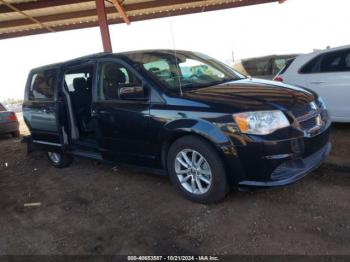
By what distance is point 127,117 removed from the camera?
448 centimetres

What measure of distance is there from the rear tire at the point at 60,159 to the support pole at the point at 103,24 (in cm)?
355

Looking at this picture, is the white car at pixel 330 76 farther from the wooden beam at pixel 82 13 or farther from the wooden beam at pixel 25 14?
the wooden beam at pixel 25 14

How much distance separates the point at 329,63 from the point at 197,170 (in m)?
3.86

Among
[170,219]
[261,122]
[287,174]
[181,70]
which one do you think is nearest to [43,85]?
[181,70]

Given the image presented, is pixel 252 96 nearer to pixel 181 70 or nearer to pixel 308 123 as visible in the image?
pixel 308 123

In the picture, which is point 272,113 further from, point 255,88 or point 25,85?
point 25,85

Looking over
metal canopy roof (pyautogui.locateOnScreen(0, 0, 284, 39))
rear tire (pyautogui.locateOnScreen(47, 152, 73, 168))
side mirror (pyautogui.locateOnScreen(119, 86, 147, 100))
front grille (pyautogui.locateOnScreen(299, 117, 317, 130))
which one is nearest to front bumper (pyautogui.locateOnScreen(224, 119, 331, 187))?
front grille (pyautogui.locateOnScreen(299, 117, 317, 130))

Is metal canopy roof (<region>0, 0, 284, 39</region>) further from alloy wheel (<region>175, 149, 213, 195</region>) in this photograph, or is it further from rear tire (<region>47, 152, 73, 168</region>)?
alloy wheel (<region>175, 149, 213, 195</region>)

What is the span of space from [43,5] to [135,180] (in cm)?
630

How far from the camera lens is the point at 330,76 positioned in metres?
6.30

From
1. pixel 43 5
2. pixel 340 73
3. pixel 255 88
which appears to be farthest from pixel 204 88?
pixel 43 5

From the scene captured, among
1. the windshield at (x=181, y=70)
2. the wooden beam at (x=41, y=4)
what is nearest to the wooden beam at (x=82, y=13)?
the wooden beam at (x=41, y=4)

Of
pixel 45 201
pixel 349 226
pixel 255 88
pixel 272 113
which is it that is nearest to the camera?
pixel 349 226

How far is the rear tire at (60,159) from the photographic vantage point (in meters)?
6.36
